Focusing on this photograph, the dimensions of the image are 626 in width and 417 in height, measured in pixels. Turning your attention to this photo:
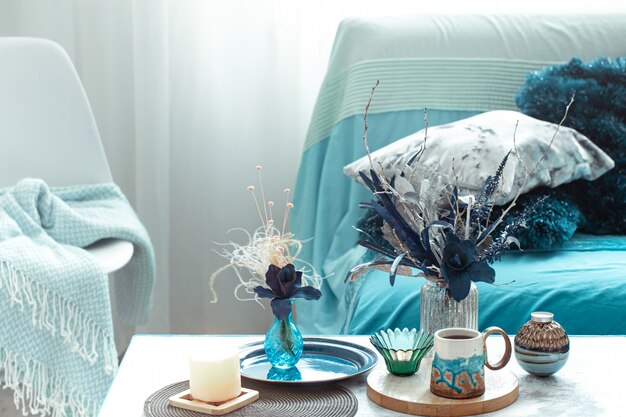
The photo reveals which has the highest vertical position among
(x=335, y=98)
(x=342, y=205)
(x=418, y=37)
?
(x=418, y=37)

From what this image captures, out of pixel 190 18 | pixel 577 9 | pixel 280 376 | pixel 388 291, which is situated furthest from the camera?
pixel 190 18

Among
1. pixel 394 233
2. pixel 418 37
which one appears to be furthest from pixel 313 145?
pixel 394 233

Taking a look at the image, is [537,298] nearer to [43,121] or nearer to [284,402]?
[284,402]

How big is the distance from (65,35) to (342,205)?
1.00 m

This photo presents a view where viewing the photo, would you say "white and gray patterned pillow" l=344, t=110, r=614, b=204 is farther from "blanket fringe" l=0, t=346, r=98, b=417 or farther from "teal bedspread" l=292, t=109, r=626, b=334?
"blanket fringe" l=0, t=346, r=98, b=417

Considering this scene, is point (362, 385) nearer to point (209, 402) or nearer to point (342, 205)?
point (209, 402)

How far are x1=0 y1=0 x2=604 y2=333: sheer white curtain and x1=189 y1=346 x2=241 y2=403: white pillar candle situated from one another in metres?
1.63

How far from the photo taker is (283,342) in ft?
3.70

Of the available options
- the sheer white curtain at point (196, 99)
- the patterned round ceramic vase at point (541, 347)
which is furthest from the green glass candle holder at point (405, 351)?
the sheer white curtain at point (196, 99)

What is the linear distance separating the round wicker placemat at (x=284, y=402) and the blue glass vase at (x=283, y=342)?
49mm

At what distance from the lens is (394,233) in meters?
1.13

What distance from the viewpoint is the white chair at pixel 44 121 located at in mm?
Answer: 2164

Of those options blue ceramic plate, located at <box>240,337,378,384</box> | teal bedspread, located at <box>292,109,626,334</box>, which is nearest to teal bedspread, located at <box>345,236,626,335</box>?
teal bedspread, located at <box>292,109,626,334</box>

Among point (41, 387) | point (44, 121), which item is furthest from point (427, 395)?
point (44, 121)
